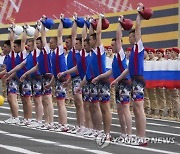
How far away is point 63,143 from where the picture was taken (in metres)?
14.0

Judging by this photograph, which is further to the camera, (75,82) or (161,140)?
(75,82)

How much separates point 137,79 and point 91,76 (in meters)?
1.46

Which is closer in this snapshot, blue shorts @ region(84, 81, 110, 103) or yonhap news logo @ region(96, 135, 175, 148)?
yonhap news logo @ region(96, 135, 175, 148)

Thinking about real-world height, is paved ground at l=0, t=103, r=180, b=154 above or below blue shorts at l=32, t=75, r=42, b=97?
below

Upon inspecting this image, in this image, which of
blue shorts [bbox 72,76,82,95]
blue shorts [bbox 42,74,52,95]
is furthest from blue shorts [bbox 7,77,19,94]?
blue shorts [bbox 72,76,82,95]

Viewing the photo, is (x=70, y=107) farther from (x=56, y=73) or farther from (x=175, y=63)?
(x=56, y=73)

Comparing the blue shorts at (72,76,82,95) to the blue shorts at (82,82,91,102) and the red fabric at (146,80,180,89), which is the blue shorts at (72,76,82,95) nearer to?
the blue shorts at (82,82,91,102)

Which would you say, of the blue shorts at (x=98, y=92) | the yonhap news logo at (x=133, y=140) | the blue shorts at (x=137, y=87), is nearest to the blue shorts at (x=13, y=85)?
the blue shorts at (x=98, y=92)

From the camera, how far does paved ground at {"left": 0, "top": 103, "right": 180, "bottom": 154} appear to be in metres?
12.9

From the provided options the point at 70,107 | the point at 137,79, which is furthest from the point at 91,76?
the point at 70,107

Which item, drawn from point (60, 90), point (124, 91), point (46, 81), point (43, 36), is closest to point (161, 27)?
point (43, 36)

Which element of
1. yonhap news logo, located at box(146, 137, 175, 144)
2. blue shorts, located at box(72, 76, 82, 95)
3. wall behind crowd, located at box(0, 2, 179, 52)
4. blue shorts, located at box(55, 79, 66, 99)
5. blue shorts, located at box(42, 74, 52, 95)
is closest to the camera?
yonhap news logo, located at box(146, 137, 175, 144)

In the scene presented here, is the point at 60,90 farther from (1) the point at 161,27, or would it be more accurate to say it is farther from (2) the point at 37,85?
(1) the point at 161,27

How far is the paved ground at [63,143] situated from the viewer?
12852 mm
